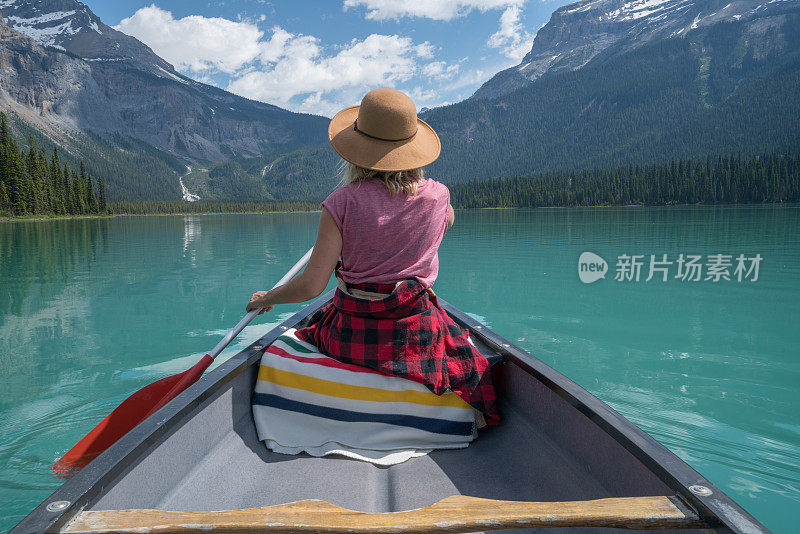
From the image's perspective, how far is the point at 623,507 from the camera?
4.78 ft

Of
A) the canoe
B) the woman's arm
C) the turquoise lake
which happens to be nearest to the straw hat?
the woman's arm

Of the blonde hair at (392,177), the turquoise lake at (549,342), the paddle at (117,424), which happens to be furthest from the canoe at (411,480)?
the turquoise lake at (549,342)

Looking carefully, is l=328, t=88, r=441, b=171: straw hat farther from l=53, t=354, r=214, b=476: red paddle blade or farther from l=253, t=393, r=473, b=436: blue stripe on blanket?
l=53, t=354, r=214, b=476: red paddle blade

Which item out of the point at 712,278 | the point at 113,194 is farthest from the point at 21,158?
the point at 113,194

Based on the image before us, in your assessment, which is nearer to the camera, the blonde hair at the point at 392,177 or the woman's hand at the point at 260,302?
the blonde hair at the point at 392,177

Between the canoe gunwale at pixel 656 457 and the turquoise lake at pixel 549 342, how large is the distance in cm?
169

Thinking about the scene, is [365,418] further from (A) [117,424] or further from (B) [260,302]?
(A) [117,424]

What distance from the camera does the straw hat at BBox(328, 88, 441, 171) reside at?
262 cm

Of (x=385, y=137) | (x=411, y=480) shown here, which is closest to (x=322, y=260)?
(x=385, y=137)

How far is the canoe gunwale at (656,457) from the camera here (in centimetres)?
138

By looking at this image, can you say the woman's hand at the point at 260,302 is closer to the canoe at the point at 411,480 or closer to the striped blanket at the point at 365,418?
the canoe at the point at 411,480

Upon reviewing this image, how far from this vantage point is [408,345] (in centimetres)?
274

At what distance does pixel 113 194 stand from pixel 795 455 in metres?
207

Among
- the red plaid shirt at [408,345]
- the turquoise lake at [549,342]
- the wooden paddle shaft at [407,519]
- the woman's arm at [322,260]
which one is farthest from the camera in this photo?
the turquoise lake at [549,342]
